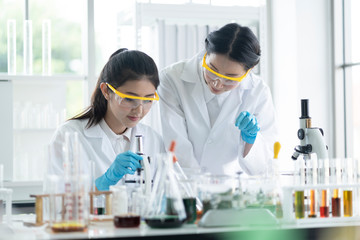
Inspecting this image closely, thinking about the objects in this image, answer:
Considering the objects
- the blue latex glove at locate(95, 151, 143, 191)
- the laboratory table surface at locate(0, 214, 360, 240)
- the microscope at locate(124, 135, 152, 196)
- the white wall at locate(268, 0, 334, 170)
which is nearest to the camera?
the laboratory table surface at locate(0, 214, 360, 240)

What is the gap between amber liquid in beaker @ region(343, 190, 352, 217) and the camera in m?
2.10

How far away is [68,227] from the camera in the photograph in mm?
1817

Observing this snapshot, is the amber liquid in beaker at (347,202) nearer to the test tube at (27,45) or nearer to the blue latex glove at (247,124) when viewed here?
the blue latex glove at (247,124)

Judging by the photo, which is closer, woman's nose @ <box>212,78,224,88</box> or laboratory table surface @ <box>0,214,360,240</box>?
laboratory table surface @ <box>0,214,360,240</box>

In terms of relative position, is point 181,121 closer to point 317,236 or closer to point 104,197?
point 104,197

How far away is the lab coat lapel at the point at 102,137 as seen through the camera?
2.74m

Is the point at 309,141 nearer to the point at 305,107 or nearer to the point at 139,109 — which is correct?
the point at 305,107

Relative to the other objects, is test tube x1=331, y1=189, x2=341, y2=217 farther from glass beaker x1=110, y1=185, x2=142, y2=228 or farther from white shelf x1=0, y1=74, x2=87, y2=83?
white shelf x1=0, y1=74, x2=87, y2=83

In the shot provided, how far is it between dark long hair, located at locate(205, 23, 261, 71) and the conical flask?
36.1 inches

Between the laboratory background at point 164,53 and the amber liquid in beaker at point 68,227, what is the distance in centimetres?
264

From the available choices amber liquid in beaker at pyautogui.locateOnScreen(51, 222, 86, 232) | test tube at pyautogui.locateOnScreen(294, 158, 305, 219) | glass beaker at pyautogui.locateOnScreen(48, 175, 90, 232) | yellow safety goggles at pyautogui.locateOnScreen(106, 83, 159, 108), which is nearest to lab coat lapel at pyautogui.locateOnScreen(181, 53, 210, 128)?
yellow safety goggles at pyautogui.locateOnScreen(106, 83, 159, 108)

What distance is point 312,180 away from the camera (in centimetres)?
213

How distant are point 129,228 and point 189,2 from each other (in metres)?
3.30

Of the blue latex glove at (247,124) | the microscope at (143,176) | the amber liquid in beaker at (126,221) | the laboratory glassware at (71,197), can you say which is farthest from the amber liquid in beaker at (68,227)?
the blue latex glove at (247,124)
